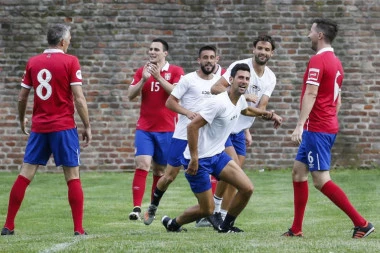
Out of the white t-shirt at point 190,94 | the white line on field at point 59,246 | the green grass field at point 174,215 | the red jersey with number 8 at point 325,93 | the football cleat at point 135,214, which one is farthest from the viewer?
the football cleat at point 135,214

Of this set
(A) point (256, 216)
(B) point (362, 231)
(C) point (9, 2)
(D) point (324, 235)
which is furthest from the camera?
(C) point (9, 2)

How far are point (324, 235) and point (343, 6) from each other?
8.84 metres

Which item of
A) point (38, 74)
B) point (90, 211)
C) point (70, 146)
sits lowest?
point (90, 211)

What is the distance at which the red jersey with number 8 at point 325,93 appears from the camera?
10000 mm

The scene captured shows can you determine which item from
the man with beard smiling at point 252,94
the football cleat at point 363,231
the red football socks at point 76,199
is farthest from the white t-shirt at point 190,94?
the football cleat at point 363,231

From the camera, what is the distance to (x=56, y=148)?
10.5m

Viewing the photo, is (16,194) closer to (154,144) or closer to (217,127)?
(217,127)

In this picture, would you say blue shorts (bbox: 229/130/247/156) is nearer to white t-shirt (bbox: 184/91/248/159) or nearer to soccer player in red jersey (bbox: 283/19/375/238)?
white t-shirt (bbox: 184/91/248/159)

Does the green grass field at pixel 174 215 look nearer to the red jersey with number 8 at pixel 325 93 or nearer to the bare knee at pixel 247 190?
the bare knee at pixel 247 190

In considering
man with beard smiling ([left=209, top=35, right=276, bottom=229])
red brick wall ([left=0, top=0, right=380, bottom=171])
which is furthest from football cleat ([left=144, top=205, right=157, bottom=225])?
red brick wall ([left=0, top=0, right=380, bottom=171])

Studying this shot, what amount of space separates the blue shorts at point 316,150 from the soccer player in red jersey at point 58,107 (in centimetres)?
208

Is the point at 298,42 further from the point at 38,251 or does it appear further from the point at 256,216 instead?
the point at 38,251

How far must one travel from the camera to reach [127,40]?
18781mm

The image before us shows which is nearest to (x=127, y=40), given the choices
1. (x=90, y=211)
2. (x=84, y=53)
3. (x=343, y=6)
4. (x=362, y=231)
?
(x=84, y=53)
